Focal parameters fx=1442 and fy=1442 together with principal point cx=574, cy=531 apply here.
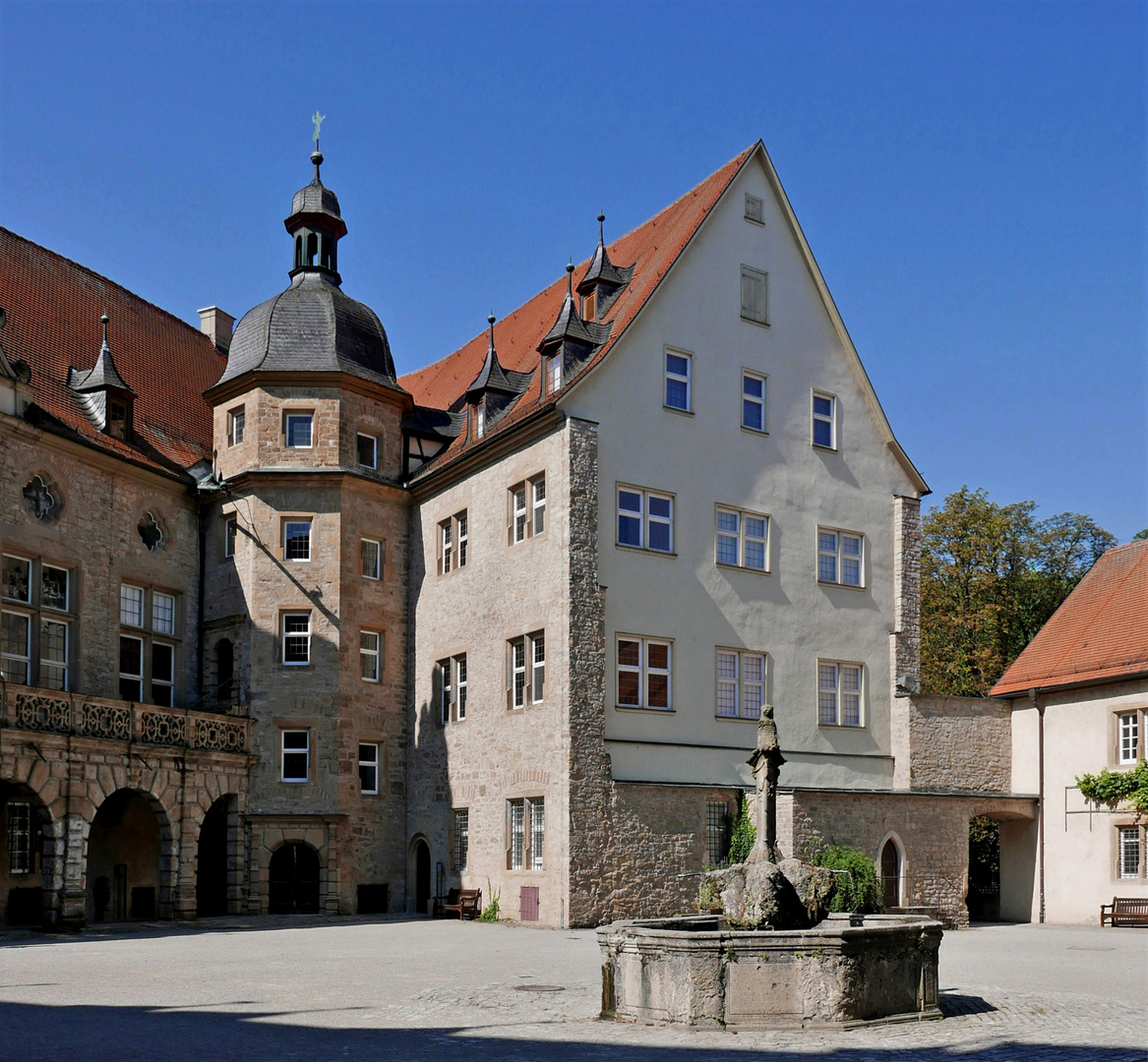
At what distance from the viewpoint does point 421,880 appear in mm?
30531

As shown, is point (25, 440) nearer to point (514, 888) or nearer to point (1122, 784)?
point (514, 888)

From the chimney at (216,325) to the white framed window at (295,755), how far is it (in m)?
13.7

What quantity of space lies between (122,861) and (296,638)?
555 cm

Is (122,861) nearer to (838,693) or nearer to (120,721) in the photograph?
(120,721)

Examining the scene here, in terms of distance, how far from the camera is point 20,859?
2619 cm

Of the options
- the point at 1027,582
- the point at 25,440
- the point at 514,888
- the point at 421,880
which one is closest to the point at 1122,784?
the point at 514,888

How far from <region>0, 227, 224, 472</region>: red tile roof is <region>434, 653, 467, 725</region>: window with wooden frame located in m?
7.27

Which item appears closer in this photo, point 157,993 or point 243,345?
point 157,993

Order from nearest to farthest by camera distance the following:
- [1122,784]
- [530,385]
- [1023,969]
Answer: [1023,969] → [1122,784] → [530,385]

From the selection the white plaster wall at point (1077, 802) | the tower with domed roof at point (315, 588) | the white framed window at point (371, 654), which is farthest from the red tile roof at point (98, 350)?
the white plaster wall at point (1077, 802)

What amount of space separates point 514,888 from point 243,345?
13.5 m

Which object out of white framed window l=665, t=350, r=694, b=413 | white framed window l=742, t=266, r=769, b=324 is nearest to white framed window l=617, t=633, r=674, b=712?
white framed window l=665, t=350, r=694, b=413

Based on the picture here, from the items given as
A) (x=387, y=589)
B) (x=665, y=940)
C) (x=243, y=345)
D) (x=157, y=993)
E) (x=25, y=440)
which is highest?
(x=243, y=345)

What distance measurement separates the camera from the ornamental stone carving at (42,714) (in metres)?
23.6
